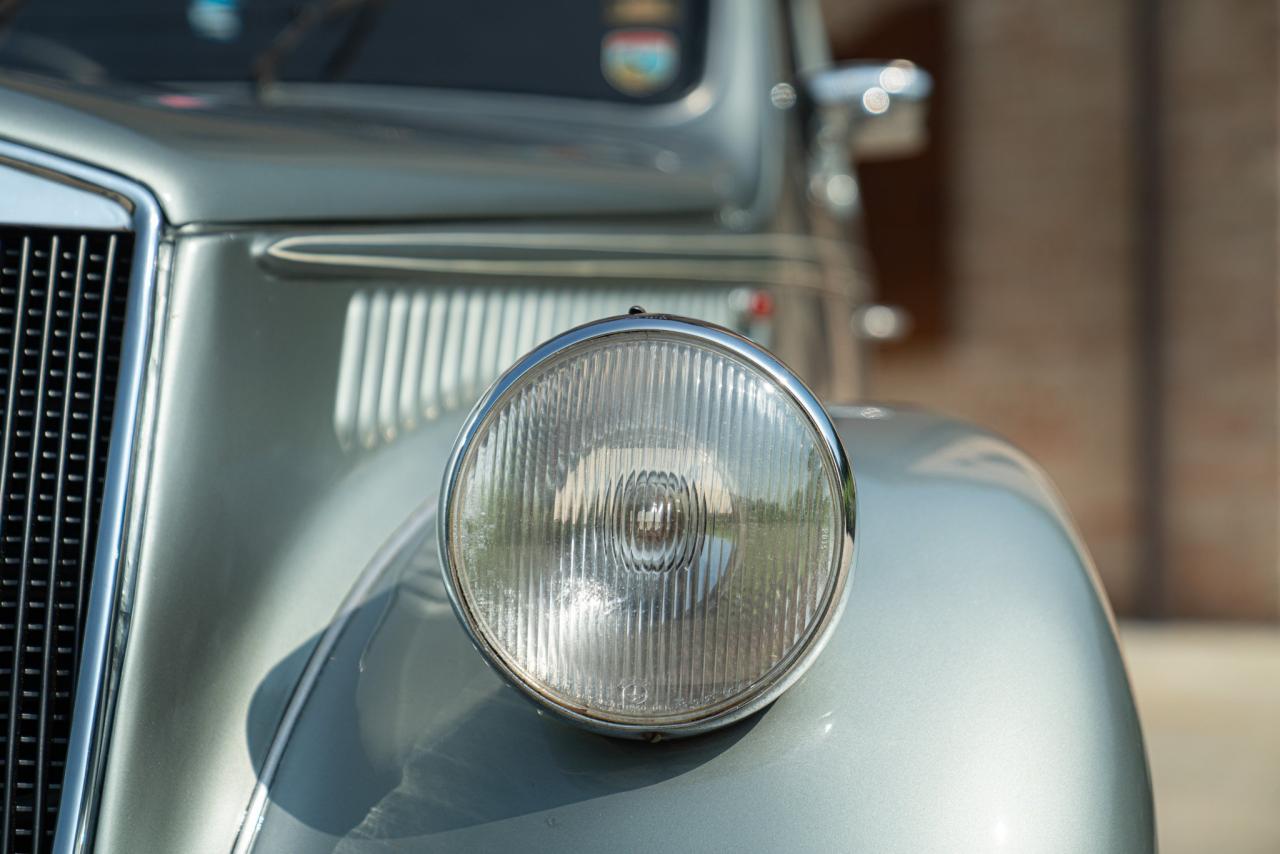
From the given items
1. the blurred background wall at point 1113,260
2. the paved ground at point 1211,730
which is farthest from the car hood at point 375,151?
the blurred background wall at point 1113,260

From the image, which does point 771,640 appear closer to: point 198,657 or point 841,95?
point 198,657

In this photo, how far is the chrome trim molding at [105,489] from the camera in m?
1.00

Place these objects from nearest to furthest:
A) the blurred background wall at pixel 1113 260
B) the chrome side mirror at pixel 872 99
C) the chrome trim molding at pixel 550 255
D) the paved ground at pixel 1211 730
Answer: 1. the chrome trim molding at pixel 550 255
2. the chrome side mirror at pixel 872 99
3. the paved ground at pixel 1211 730
4. the blurred background wall at pixel 1113 260

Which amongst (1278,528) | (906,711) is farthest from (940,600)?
(1278,528)

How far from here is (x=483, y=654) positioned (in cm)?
94

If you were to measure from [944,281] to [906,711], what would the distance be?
5.07 metres

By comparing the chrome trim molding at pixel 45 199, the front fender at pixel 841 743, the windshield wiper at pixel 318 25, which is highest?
the windshield wiper at pixel 318 25

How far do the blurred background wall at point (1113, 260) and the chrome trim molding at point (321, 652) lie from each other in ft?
13.8

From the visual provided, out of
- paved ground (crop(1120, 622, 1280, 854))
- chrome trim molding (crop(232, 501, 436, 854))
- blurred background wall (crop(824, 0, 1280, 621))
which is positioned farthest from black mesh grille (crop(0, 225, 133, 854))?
blurred background wall (crop(824, 0, 1280, 621))

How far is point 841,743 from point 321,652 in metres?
0.44

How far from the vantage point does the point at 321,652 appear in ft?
3.60

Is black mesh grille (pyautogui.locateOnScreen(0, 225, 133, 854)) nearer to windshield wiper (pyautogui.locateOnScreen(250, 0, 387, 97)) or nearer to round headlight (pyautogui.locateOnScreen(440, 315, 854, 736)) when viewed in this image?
round headlight (pyautogui.locateOnScreen(440, 315, 854, 736))

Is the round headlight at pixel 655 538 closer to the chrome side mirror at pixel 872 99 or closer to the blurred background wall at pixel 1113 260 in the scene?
the chrome side mirror at pixel 872 99

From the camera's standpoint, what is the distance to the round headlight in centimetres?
94
